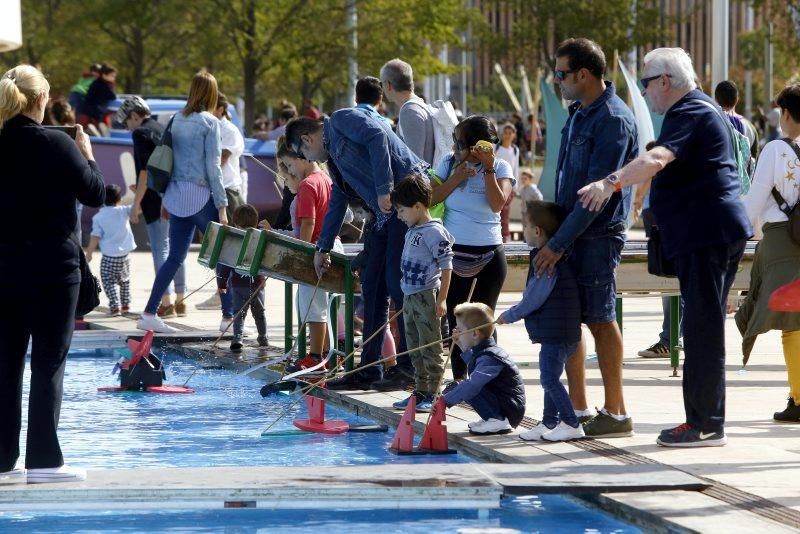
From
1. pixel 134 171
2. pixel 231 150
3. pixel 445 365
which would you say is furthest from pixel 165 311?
pixel 134 171

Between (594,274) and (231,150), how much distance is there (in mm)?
8480

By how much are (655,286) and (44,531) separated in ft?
18.0

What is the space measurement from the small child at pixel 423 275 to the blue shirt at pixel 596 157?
0.98 m

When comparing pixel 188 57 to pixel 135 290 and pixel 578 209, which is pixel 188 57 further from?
pixel 578 209

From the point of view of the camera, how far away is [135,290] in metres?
17.6

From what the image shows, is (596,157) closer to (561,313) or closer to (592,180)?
(592,180)

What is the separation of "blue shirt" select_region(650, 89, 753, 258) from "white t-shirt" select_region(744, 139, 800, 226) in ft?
2.79

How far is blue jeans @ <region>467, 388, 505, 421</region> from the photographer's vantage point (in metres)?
7.77

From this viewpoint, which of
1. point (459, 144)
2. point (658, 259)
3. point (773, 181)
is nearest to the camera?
point (658, 259)

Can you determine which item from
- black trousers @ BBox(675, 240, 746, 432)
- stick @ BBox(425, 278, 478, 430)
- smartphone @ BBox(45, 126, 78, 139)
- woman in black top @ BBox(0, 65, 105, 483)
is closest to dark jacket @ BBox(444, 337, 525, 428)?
stick @ BBox(425, 278, 478, 430)

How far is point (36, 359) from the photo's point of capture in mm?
6457

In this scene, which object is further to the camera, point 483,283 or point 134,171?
point 134,171

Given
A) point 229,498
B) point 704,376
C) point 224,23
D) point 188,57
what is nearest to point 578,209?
point 704,376

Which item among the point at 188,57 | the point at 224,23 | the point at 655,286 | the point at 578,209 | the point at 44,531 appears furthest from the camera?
the point at 188,57
